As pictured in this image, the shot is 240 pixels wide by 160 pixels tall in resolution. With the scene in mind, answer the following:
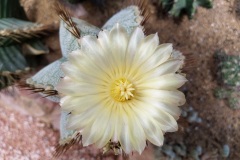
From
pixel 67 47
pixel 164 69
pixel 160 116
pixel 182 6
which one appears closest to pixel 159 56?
pixel 164 69

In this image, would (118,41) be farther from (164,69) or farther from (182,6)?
(182,6)

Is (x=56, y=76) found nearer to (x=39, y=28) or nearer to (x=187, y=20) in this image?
(x=39, y=28)

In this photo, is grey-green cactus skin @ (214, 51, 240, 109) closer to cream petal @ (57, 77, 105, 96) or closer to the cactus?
the cactus

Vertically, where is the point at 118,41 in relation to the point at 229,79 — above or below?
above

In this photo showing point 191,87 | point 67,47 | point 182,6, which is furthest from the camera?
point 191,87

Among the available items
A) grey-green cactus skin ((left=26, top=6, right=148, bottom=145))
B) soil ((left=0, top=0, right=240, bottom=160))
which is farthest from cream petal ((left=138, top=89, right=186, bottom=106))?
soil ((left=0, top=0, right=240, bottom=160))

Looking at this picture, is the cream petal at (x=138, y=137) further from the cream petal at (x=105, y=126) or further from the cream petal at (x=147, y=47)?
the cream petal at (x=147, y=47)

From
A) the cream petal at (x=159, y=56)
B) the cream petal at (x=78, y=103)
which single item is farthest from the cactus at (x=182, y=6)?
the cream petal at (x=78, y=103)
